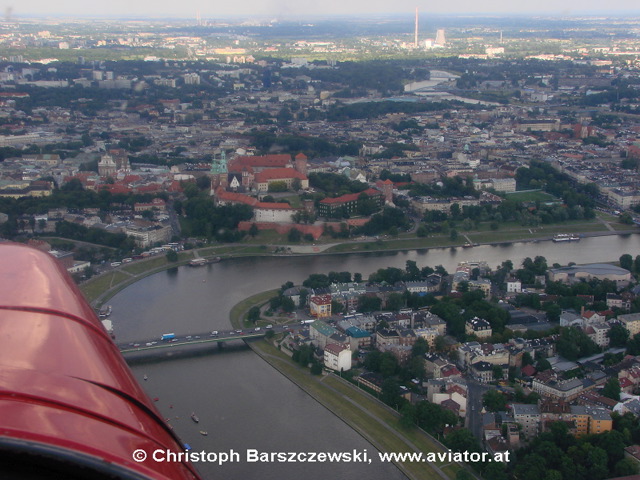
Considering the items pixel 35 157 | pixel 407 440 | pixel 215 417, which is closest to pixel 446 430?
pixel 407 440

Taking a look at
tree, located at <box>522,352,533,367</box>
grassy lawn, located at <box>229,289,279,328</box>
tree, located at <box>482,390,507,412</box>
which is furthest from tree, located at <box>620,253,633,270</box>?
tree, located at <box>482,390,507,412</box>

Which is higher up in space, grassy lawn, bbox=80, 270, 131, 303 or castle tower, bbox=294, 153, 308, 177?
castle tower, bbox=294, 153, 308, 177

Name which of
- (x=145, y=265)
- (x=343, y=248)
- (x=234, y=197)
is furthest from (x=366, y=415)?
(x=234, y=197)

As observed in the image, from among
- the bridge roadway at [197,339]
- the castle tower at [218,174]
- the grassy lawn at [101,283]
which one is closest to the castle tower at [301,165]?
the castle tower at [218,174]

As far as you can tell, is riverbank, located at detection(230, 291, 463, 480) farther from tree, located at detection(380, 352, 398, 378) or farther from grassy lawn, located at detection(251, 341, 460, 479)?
tree, located at detection(380, 352, 398, 378)

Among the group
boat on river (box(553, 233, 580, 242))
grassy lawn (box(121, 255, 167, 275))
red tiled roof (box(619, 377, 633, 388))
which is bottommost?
boat on river (box(553, 233, 580, 242))

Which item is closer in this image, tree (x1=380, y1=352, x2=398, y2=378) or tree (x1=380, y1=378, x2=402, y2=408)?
tree (x1=380, y1=378, x2=402, y2=408)
